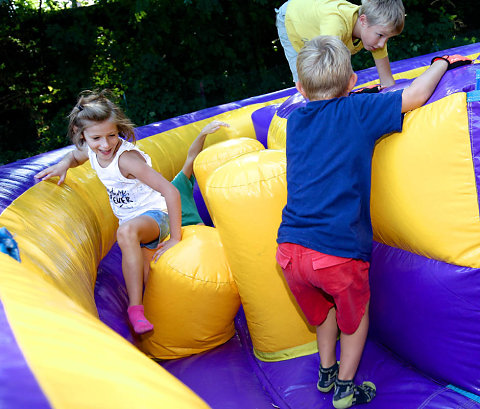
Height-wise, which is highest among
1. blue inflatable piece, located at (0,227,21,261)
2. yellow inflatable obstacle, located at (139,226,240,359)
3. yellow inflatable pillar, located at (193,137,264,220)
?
blue inflatable piece, located at (0,227,21,261)


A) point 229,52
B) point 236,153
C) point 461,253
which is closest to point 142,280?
point 236,153

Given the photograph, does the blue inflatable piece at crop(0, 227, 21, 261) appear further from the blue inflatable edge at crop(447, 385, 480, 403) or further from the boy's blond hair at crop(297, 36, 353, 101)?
the blue inflatable edge at crop(447, 385, 480, 403)

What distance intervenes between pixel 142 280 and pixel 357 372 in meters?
0.91

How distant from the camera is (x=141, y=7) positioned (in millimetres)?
5934

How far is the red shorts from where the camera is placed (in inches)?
59.8

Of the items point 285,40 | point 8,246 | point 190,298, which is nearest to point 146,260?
point 190,298

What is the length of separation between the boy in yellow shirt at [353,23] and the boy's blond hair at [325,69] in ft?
2.51

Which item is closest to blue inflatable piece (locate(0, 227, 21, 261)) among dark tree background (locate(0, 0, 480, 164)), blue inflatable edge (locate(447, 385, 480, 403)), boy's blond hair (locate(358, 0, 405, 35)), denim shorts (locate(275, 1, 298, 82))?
blue inflatable edge (locate(447, 385, 480, 403))

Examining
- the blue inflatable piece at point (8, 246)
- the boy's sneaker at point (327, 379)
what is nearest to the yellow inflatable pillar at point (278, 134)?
the boy's sneaker at point (327, 379)

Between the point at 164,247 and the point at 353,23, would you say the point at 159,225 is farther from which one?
the point at 353,23

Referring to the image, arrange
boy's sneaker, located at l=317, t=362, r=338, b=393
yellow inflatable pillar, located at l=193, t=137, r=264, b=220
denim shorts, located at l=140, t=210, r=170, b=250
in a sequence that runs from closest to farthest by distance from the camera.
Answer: boy's sneaker, located at l=317, t=362, r=338, b=393 → denim shorts, located at l=140, t=210, r=170, b=250 → yellow inflatable pillar, located at l=193, t=137, r=264, b=220

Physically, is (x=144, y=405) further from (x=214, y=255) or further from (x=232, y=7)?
(x=232, y=7)

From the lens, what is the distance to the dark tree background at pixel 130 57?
6.81 meters

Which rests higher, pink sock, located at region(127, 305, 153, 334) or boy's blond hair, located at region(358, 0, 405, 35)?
boy's blond hair, located at region(358, 0, 405, 35)
